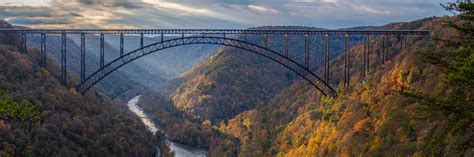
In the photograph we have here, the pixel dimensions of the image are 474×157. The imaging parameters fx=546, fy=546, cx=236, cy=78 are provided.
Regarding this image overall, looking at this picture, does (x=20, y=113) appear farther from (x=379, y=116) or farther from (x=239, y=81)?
(x=239, y=81)

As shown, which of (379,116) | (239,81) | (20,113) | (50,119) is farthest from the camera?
(239,81)

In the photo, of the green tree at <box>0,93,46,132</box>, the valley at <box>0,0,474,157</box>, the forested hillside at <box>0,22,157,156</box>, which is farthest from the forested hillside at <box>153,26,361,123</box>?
the green tree at <box>0,93,46,132</box>

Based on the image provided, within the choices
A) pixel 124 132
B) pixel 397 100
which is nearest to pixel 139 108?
pixel 124 132

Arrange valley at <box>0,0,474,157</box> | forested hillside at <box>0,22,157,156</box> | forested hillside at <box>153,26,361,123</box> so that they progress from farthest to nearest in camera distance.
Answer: forested hillside at <box>153,26,361,123</box>
forested hillside at <box>0,22,157,156</box>
valley at <box>0,0,474,157</box>

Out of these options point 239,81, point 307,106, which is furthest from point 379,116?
point 239,81

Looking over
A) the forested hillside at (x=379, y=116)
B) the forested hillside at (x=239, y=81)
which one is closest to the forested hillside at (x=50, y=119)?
the forested hillside at (x=379, y=116)

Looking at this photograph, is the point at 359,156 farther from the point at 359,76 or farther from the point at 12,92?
the point at 12,92

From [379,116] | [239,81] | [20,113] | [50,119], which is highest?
[379,116]

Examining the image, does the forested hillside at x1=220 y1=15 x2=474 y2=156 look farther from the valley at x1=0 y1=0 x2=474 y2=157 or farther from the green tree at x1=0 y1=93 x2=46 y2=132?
the green tree at x1=0 y1=93 x2=46 y2=132
